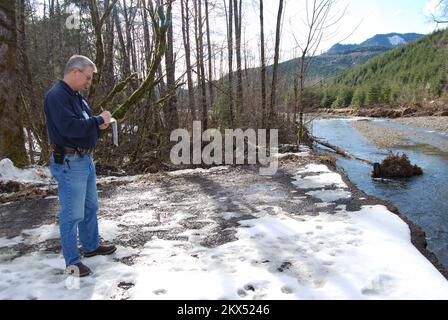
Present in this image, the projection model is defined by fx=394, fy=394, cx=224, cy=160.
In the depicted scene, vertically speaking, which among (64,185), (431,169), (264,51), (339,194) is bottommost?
(431,169)

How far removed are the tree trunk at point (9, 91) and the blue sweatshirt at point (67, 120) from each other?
5.60m

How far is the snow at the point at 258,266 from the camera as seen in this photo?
10.2 ft

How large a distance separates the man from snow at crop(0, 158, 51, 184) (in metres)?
4.69

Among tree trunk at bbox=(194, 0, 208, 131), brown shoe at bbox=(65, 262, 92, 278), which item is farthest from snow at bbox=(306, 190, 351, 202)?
tree trunk at bbox=(194, 0, 208, 131)

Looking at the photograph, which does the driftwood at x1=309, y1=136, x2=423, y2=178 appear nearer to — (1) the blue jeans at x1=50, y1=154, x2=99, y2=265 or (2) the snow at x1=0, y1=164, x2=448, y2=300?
(2) the snow at x1=0, y1=164, x2=448, y2=300

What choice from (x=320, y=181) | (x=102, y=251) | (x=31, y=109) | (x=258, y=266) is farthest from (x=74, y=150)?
(x=31, y=109)

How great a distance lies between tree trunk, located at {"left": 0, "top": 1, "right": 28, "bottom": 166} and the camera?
315 inches

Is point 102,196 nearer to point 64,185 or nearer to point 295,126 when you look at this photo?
point 64,185

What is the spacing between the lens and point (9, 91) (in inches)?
320

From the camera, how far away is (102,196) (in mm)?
6906

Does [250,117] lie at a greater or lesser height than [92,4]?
lesser

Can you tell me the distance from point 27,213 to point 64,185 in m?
2.98

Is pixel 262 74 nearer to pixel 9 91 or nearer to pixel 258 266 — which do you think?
pixel 9 91
